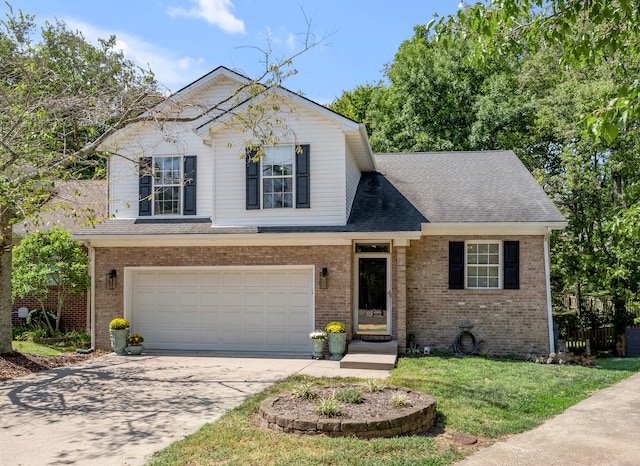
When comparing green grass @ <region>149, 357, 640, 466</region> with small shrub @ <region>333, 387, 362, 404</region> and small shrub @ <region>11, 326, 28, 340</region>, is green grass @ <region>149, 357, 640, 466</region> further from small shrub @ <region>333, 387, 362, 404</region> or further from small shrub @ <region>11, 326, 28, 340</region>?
small shrub @ <region>11, 326, 28, 340</region>

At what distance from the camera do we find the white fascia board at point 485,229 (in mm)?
13527

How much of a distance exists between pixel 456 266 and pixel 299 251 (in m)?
4.01

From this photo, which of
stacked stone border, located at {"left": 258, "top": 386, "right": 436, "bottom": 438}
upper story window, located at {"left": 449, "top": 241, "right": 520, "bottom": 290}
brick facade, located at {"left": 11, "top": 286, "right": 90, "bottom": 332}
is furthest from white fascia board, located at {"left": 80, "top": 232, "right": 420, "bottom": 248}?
stacked stone border, located at {"left": 258, "top": 386, "right": 436, "bottom": 438}

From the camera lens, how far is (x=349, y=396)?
783 centimetres

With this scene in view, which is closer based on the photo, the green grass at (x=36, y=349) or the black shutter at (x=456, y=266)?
the black shutter at (x=456, y=266)

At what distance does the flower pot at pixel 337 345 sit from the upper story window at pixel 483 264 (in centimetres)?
317

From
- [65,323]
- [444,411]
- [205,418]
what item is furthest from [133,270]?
[444,411]

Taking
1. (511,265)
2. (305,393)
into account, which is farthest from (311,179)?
(305,393)

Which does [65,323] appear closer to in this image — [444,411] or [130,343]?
[130,343]

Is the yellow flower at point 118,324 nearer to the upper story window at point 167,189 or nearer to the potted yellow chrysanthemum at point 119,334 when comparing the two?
the potted yellow chrysanthemum at point 119,334

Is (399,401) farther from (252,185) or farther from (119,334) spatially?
(119,334)

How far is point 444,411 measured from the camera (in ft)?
26.5

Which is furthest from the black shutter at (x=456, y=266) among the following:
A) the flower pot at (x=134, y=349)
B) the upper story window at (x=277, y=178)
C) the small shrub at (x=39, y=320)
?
the small shrub at (x=39, y=320)

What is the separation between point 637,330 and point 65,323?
58.2ft
